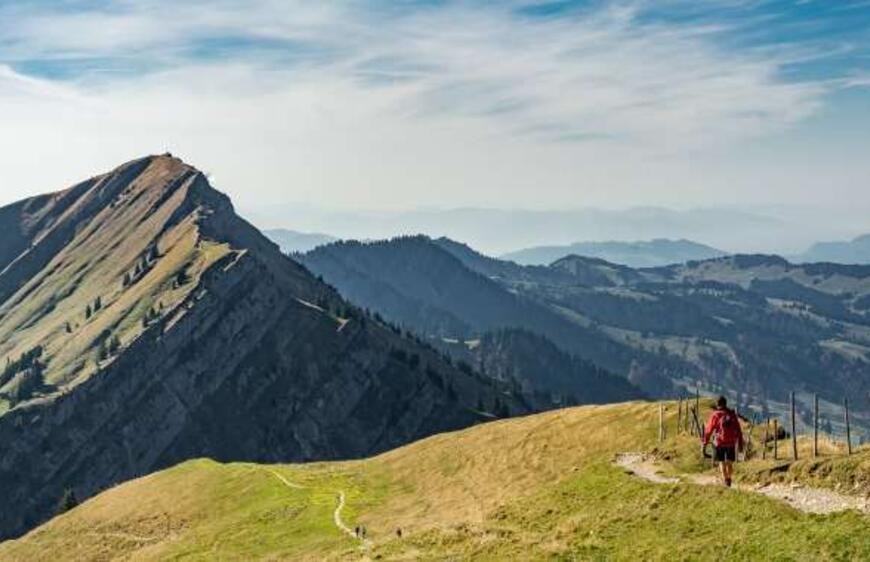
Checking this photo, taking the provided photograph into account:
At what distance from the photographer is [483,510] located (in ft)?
183

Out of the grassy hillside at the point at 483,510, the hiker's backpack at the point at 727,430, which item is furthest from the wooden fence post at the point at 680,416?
the hiker's backpack at the point at 727,430

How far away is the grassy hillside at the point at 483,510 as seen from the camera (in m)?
37.5

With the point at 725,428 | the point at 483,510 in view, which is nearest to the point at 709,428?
the point at 725,428

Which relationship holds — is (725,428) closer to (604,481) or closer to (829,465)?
(829,465)

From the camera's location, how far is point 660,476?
161ft

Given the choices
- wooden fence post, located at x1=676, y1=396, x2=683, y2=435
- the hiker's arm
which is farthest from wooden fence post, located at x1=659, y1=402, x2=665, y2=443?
the hiker's arm

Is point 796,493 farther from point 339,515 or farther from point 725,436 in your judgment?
point 339,515

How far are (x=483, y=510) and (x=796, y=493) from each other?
21.3 meters

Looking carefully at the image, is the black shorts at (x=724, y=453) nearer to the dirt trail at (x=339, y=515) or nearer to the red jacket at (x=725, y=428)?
the red jacket at (x=725, y=428)

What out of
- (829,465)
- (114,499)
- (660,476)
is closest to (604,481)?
(660,476)

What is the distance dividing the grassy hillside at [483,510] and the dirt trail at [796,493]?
0.87 m

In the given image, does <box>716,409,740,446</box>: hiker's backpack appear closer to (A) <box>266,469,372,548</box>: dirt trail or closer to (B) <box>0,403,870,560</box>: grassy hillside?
(B) <box>0,403,870,560</box>: grassy hillside

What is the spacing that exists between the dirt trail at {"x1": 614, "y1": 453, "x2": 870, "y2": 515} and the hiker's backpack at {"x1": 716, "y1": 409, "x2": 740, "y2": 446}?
7.21ft

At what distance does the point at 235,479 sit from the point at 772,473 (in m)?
57.1
